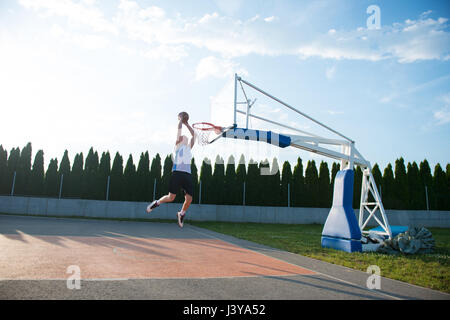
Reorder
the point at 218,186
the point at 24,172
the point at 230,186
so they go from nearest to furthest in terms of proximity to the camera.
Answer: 1. the point at 24,172
2. the point at 218,186
3. the point at 230,186

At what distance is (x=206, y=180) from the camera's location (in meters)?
24.3

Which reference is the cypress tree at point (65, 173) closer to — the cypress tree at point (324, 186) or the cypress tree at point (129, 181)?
the cypress tree at point (129, 181)

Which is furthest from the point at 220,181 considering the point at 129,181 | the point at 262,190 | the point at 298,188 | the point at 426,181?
the point at 426,181

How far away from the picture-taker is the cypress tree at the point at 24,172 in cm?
2301

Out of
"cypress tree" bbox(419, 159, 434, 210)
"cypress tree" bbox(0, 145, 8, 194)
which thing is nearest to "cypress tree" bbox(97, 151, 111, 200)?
"cypress tree" bbox(0, 145, 8, 194)

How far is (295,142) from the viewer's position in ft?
30.5

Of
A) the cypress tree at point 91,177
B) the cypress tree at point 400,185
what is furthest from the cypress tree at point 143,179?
the cypress tree at point 400,185

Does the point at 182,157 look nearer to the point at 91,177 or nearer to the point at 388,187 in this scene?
the point at 91,177

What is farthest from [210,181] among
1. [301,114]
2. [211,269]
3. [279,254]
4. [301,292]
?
[301,292]

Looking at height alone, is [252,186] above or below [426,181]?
below

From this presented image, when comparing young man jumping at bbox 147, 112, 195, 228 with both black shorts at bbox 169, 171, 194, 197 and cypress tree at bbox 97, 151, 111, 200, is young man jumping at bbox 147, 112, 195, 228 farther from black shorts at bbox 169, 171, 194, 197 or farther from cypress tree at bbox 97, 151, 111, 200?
cypress tree at bbox 97, 151, 111, 200

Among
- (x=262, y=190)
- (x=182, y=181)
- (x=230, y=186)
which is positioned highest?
(x=230, y=186)

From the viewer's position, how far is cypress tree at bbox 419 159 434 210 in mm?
25234

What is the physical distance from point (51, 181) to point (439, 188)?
33450mm
